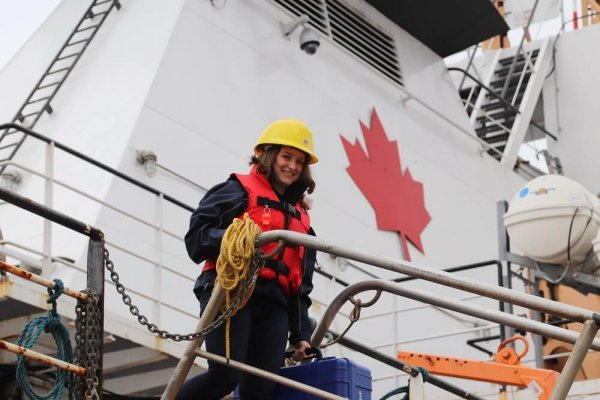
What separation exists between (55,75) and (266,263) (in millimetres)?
4700

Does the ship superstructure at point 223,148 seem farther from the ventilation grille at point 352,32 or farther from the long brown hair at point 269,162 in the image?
the long brown hair at point 269,162

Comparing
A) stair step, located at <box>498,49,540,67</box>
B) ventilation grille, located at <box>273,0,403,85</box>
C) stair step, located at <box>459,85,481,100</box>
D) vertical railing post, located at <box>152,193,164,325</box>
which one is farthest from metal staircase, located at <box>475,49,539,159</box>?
vertical railing post, located at <box>152,193,164,325</box>

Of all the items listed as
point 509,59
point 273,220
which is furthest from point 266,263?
point 509,59

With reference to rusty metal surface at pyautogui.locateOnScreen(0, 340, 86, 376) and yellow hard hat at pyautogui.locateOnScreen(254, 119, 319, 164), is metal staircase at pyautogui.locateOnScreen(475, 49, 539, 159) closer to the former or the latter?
yellow hard hat at pyautogui.locateOnScreen(254, 119, 319, 164)

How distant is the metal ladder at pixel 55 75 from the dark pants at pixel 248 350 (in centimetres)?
399

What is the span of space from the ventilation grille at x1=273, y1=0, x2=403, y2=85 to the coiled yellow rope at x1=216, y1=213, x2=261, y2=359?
6.06 meters

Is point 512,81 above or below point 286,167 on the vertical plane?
above

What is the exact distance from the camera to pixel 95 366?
4141 mm

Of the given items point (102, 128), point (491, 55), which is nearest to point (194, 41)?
point (102, 128)

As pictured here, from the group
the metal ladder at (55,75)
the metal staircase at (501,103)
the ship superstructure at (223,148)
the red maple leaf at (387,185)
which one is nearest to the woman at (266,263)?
the ship superstructure at (223,148)

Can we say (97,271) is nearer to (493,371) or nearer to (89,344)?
(89,344)

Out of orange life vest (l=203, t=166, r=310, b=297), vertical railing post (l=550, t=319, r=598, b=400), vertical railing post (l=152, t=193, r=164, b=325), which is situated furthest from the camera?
vertical railing post (l=152, t=193, r=164, b=325)

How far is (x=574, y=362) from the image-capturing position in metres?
4.09

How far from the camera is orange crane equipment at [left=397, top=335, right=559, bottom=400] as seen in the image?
22.5 ft
